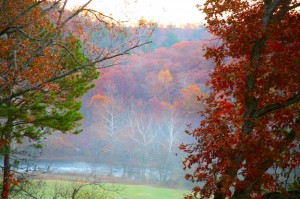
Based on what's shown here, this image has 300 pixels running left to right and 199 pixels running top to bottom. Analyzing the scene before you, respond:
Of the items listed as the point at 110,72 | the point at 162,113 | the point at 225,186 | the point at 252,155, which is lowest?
the point at 225,186

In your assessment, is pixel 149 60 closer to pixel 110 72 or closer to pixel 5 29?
pixel 110 72

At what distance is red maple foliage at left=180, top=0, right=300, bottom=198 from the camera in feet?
22.6

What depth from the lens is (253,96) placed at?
7.00 m

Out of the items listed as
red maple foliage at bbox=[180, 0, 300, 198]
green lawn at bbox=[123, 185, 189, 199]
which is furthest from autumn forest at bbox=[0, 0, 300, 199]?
green lawn at bbox=[123, 185, 189, 199]

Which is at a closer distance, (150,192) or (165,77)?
(150,192)

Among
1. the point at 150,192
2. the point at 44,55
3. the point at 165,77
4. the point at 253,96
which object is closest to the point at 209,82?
the point at 253,96

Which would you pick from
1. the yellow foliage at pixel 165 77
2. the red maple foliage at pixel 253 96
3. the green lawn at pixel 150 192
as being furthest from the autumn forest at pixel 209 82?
the yellow foliage at pixel 165 77

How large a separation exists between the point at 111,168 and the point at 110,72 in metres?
13.9

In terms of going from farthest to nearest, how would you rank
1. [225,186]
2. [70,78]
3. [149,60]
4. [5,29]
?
[149,60] < [70,78] < [5,29] < [225,186]

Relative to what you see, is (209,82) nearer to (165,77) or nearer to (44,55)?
(44,55)

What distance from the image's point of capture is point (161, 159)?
35938mm

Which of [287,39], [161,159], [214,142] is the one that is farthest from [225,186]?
[161,159]

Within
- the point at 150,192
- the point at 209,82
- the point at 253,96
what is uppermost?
the point at 209,82

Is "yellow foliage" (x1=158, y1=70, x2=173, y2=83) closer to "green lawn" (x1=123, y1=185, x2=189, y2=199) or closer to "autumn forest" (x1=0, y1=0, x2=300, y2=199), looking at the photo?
"green lawn" (x1=123, y1=185, x2=189, y2=199)
